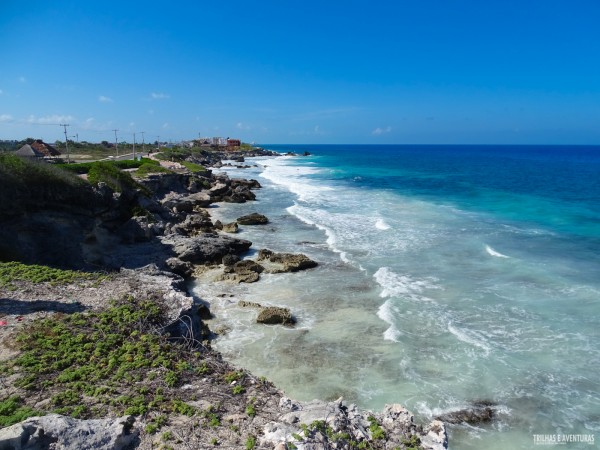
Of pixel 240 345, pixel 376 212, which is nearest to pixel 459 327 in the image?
pixel 240 345

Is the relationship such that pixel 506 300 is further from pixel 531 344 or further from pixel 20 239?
pixel 20 239

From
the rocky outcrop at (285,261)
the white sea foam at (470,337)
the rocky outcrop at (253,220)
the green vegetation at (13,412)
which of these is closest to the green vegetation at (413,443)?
the green vegetation at (13,412)

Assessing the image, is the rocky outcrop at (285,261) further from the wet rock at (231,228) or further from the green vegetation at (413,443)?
the green vegetation at (413,443)

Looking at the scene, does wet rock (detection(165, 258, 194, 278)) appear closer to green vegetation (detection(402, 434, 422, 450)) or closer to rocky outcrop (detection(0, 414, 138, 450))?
rocky outcrop (detection(0, 414, 138, 450))

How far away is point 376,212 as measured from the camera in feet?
135

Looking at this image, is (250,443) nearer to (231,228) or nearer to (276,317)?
(276,317)

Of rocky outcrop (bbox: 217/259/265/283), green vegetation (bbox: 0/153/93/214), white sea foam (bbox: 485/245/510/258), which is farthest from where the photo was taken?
white sea foam (bbox: 485/245/510/258)

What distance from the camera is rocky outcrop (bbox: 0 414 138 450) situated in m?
6.61

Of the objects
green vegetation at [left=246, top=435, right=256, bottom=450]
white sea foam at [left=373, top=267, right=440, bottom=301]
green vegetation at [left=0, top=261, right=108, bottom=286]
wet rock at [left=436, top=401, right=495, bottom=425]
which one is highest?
green vegetation at [left=0, top=261, right=108, bottom=286]

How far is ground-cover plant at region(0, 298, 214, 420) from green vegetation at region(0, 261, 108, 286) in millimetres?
3037

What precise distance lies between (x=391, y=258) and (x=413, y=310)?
7599 mm

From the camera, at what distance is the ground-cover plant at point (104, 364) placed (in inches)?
336

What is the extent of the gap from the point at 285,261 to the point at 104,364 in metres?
14.5

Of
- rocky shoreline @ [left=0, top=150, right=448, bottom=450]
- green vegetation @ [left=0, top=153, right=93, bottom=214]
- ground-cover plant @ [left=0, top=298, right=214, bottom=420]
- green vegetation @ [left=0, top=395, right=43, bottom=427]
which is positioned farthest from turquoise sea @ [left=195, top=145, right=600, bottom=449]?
green vegetation @ [left=0, top=153, right=93, bottom=214]
